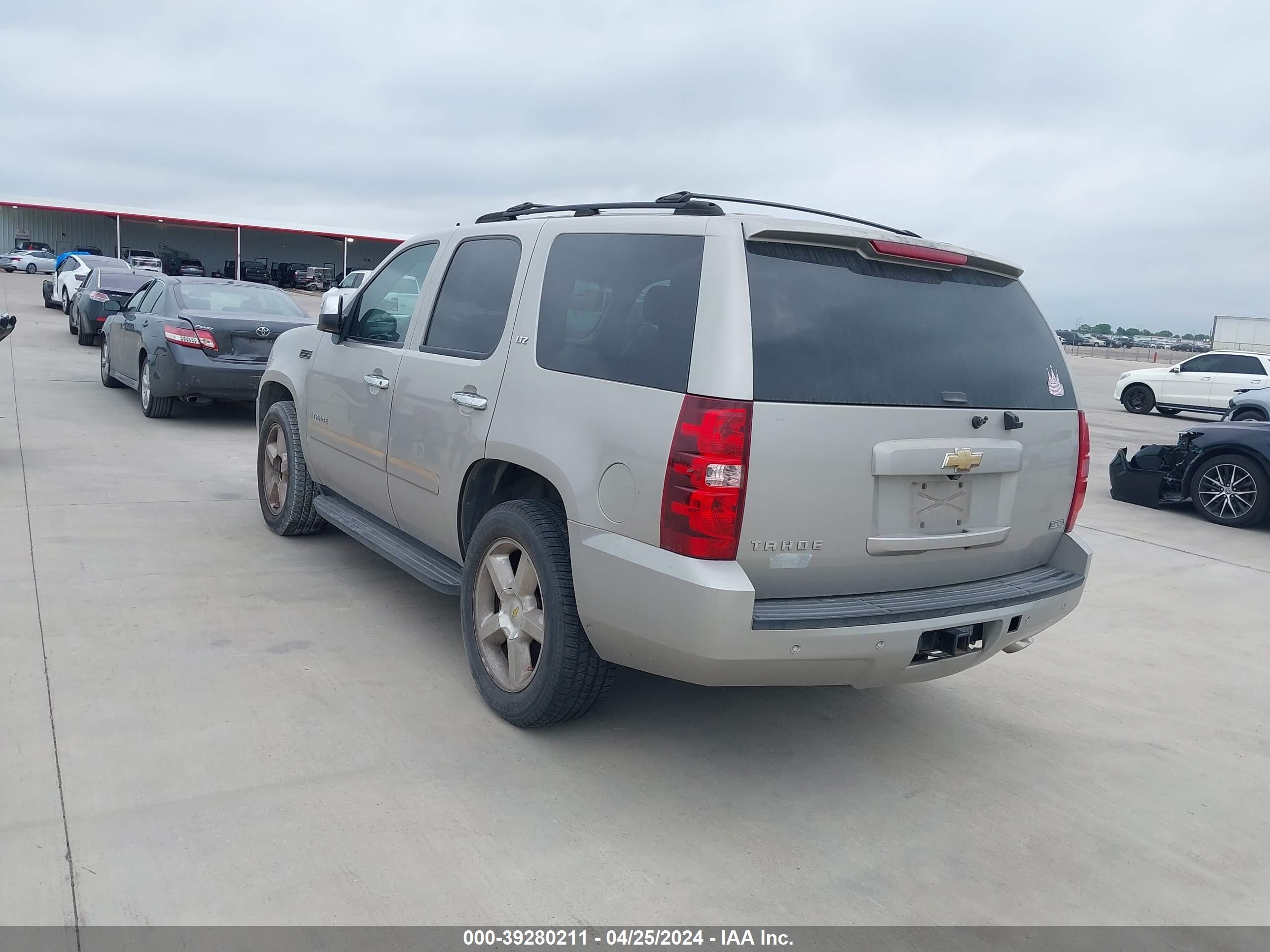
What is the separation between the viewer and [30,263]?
5197 cm

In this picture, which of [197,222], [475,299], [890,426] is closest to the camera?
[890,426]

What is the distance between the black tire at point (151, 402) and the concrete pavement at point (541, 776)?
5.01 m

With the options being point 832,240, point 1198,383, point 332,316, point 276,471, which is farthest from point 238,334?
point 1198,383

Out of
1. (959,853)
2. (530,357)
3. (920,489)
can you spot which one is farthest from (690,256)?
(959,853)

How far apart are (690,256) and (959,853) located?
2.17 meters

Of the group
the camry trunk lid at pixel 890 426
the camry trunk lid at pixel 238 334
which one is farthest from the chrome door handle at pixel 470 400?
the camry trunk lid at pixel 238 334

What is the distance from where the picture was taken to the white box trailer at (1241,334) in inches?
Result: 2010

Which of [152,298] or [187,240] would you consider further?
[187,240]

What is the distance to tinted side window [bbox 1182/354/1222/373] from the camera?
21406 mm

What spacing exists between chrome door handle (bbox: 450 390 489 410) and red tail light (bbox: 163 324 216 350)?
669 centimetres

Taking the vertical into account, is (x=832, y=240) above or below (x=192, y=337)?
above

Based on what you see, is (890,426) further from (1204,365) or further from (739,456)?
(1204,365)

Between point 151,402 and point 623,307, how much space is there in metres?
8.80
